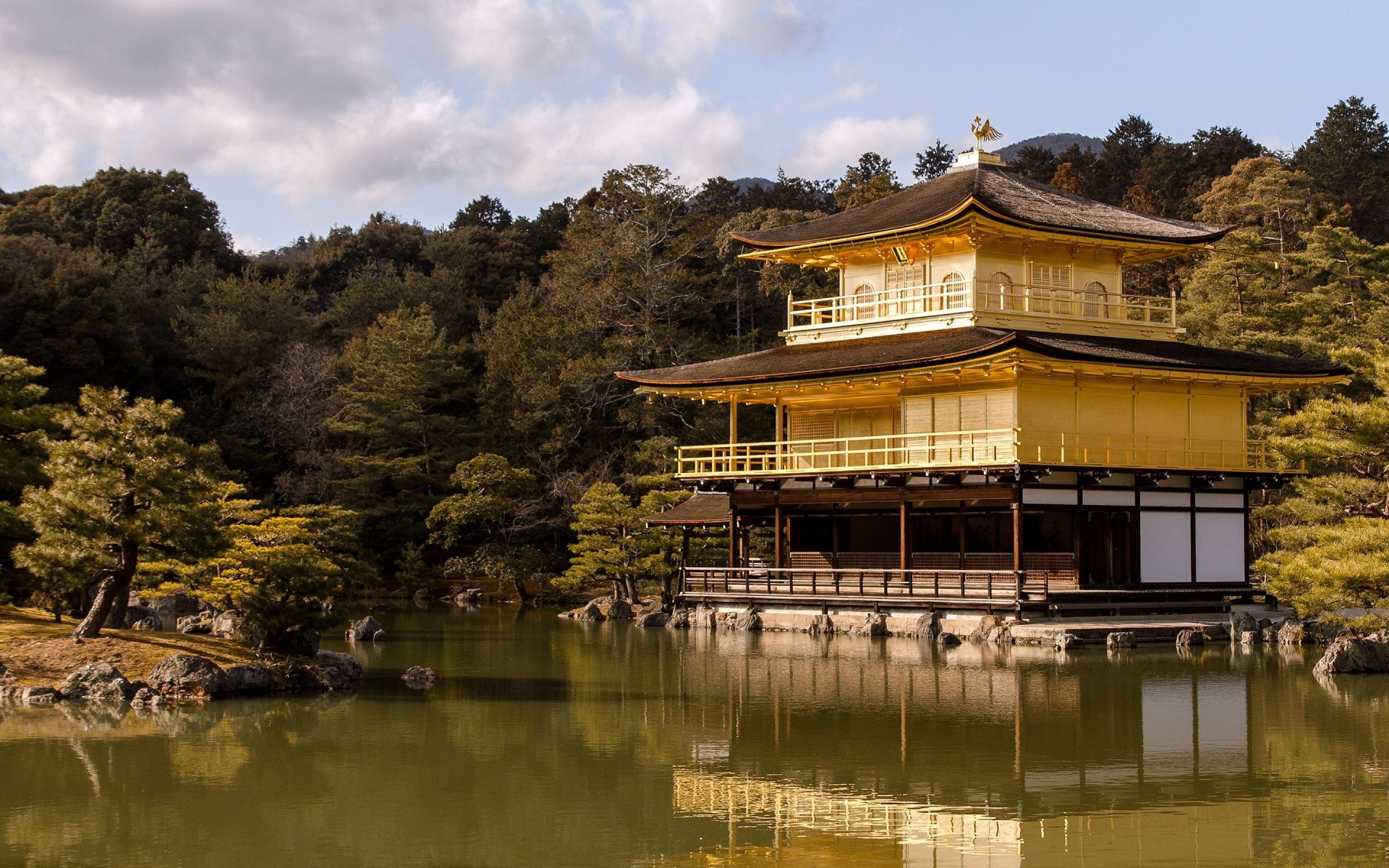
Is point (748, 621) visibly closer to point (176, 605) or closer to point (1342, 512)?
point (1342, 512)

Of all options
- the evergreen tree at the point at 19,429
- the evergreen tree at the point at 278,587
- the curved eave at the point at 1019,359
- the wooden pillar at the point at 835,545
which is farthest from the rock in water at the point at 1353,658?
the evergreen tree at the point at 19,429

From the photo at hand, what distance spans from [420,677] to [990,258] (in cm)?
1771

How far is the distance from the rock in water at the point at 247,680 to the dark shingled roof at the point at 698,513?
55.3ft

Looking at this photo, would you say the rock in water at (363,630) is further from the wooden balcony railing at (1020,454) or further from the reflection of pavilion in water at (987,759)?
the reflection of pavilion in water at (987,759)

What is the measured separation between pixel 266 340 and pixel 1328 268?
111 feet

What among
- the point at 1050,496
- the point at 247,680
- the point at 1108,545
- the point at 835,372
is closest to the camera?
the point at 247,680

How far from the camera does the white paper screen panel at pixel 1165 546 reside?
30438 mm

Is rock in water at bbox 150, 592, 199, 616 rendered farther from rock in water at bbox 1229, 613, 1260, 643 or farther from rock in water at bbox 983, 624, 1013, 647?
rock in water at bbox 1229, 613, 1260, 643

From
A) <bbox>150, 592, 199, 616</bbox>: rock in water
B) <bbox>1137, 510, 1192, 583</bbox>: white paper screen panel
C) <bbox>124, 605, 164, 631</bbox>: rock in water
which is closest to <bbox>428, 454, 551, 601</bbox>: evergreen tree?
<bbox>150, 592, 199, 616</bbox>: rock in water

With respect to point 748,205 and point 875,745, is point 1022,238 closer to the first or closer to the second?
point 875,745

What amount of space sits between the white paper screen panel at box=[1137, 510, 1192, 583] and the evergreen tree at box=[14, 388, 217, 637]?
19.0 meters

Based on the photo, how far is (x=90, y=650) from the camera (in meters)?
19.2

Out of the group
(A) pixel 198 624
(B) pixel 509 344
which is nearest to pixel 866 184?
(B) pixel 509 344

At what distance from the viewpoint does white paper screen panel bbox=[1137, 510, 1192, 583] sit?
99.9ft
